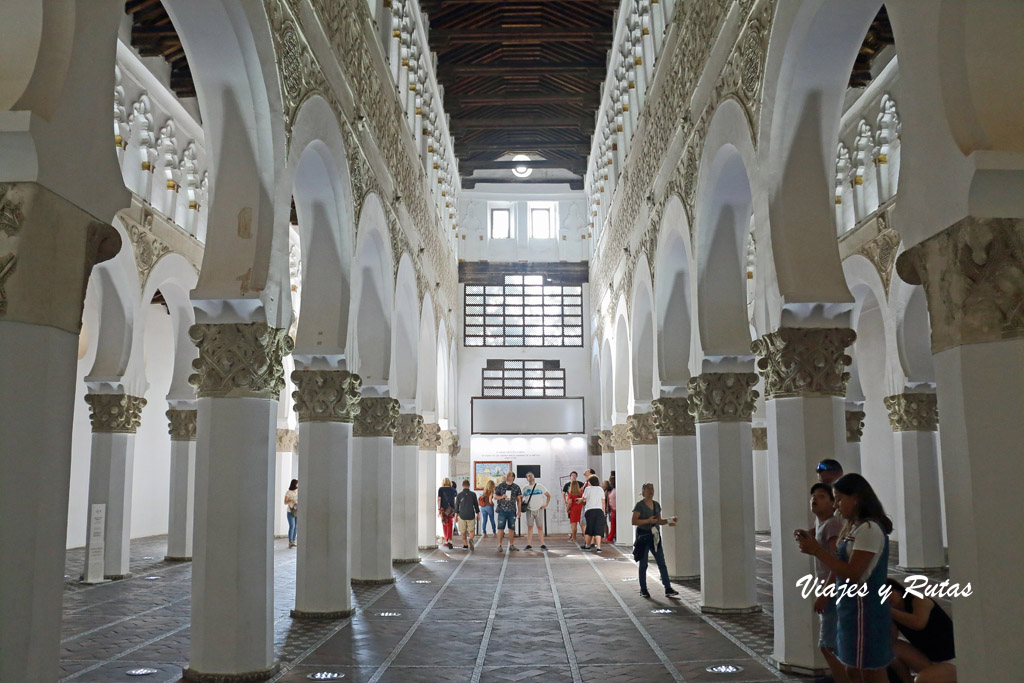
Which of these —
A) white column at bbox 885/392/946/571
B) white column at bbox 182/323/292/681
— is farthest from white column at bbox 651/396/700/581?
white column at bbox 182/323/292/681

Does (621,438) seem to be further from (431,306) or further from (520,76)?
(520,76)

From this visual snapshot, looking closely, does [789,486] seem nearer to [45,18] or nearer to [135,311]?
[45,18]

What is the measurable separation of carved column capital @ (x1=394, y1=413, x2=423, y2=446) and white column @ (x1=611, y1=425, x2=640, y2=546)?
16.0 ft

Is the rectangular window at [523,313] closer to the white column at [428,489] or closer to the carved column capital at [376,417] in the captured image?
the white column at [428,489]

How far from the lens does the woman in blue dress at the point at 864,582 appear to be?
4094 mm

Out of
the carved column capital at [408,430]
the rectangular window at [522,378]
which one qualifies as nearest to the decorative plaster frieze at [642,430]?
the carved column capital at [408,430]

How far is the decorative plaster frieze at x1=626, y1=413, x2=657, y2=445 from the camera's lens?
565 inches

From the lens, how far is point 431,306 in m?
18.5

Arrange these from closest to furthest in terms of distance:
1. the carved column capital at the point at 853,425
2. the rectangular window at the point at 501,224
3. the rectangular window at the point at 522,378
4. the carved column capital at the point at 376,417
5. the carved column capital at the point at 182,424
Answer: the carved column capital at the point at 376,417
the carved column capital at the point at 853,425
the carved column capital at the point at 182,424
the rectangular window at the point at 522,378
the rectangular window at the point at 501,224

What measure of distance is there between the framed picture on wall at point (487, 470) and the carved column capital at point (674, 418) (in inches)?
522

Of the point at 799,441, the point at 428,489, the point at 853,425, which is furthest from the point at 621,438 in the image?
the point at 799,441

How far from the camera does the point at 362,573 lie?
1151cm

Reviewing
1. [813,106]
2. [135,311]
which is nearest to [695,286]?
[813,106]

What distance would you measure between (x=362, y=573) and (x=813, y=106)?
799 centimetres
